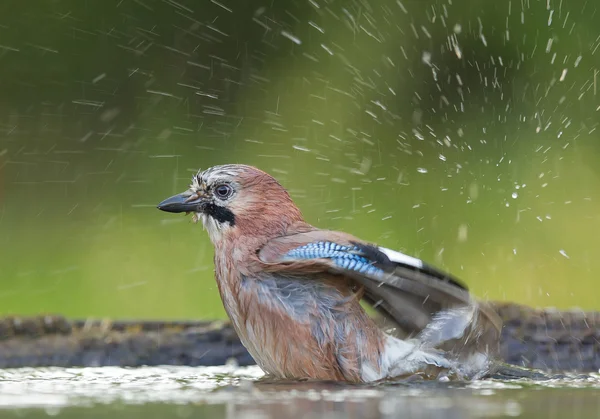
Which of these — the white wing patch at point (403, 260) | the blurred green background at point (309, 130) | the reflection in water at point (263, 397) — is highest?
the blurred green background at point (309, 130)

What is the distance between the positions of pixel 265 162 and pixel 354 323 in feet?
11.5

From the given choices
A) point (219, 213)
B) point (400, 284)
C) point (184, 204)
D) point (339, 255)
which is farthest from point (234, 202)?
point (400, 284)

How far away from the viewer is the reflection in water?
2.60 m

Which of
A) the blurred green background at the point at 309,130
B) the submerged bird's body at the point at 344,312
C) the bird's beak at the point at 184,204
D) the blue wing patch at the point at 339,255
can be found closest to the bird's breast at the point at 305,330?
the submerged bird's body at the point at 344,312

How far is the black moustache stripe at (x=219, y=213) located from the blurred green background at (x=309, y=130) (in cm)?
222

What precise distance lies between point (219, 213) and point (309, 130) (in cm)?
334

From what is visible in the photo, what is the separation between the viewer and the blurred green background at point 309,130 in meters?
6.65

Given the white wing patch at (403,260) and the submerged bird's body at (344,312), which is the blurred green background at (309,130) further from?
the white wing patch at (403,260)

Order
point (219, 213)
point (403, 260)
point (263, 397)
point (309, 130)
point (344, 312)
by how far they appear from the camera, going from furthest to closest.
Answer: point (309, 130) → point (219, 213) → point (344, 312) → point (403, 260) → point (263, 397)

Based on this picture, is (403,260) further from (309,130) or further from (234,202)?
(309,130)

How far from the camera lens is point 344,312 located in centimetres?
386

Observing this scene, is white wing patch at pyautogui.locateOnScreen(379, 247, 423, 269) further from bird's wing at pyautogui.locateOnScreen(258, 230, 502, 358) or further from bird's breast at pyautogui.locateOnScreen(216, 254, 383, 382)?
bird's breast at pyautogui.locateOnScreen(216, 254, 383, 382)

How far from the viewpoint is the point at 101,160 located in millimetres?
7590

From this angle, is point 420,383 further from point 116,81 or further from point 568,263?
point 116,81
